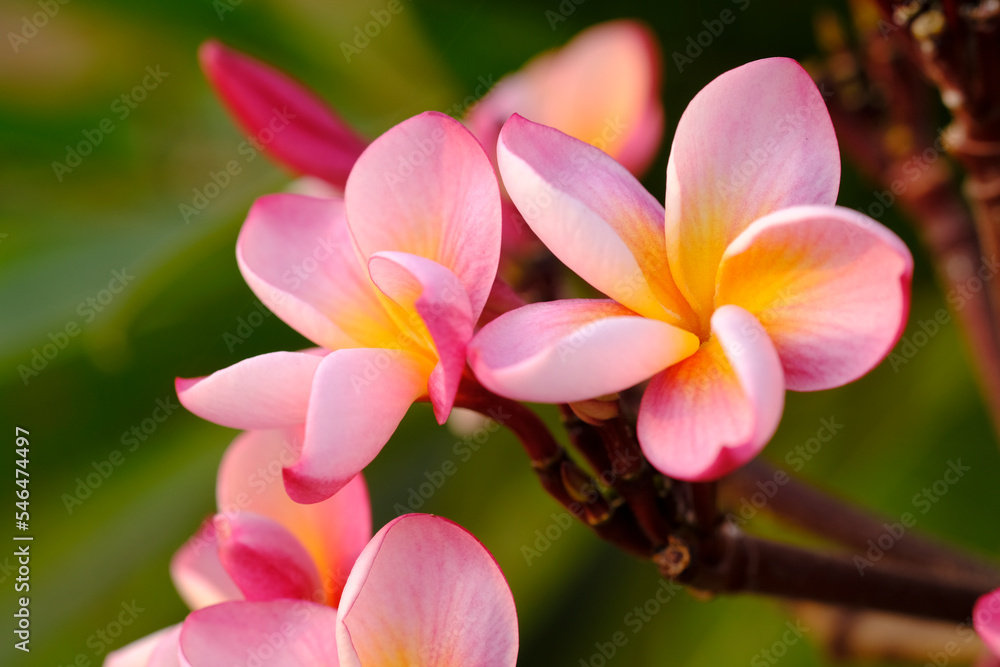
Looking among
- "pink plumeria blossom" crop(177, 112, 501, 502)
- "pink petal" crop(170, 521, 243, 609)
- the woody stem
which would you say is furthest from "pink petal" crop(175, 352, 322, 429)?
the woody stem

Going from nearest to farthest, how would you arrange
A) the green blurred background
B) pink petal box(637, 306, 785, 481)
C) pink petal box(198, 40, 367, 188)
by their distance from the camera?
pink petal box(637, 306, 785, 481), pink petal box(198, 40, 367, 188), the green blurred background

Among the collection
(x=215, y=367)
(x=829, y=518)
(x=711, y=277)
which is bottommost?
(x=829, y=518)

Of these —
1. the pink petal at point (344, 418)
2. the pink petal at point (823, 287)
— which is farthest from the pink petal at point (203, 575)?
the pink petal at point (823, 287)

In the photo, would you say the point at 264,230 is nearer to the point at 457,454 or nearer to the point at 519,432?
the point at 519,432

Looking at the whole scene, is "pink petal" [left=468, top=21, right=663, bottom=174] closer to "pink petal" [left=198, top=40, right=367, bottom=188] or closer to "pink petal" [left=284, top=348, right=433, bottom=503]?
"pink petal" [left=198, top=40, right=367, bottom=188]

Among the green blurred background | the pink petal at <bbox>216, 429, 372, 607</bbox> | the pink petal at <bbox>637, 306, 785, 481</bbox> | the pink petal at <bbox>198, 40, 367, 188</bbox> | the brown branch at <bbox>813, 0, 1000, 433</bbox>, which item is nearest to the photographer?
the pink petal at <bbox>637, 306, 785, 481</bbox>

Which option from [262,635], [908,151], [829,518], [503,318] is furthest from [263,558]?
[908,151]

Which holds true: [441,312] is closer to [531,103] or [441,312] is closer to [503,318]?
[503,318]

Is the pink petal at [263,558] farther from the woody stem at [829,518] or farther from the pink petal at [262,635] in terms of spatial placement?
the woody stem at [829,518]
